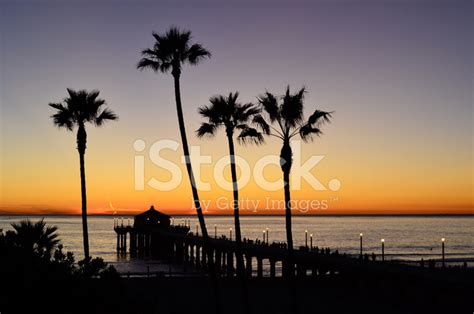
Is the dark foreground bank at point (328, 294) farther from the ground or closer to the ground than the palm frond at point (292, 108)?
closer to the ground

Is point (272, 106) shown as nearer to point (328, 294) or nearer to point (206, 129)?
point (206, 129)

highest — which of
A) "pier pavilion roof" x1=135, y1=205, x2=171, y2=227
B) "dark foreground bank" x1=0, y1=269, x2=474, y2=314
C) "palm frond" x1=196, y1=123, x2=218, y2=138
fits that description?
"palm frond" x1=196, y1=123, x2=218, y2=138

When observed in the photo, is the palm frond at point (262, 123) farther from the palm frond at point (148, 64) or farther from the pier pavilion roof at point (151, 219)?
the pier pavilion roof at point (151, 219)

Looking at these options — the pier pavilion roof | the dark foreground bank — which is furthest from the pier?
the dark foreground bank

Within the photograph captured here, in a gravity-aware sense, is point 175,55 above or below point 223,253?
above

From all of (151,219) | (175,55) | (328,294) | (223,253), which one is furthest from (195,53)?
(151,219)

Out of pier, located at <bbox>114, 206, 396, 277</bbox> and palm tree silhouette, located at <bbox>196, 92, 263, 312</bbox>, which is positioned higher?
palm tree silhouette, located at <bbox>196, 92, 263, 312</bbox>

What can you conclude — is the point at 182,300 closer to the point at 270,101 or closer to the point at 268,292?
the point at 268,292

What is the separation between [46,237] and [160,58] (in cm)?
1228

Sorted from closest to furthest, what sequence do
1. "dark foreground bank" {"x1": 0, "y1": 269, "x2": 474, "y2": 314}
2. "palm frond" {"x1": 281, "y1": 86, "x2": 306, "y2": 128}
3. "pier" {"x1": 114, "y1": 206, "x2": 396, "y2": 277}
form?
"palm frond" {"x1": 281, "y1": 86, "x2": 306, "y2": 128} → "dark foreground bank" {"x1": 0, "y1": 269, "x2": 474, "y2": 314} → "pier" {"x1": 114, "y1": 206, "x2": 396, "y2": 277}

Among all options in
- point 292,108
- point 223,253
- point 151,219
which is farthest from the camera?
point 151,219

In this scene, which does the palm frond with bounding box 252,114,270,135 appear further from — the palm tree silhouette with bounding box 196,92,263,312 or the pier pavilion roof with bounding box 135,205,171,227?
Answer: the pier pavilion roof with bounding box 135,205,171,227

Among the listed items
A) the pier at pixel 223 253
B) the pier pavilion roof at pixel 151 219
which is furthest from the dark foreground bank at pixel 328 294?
the pier pavilion roof at pixel 151 219

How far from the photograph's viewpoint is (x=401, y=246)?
130750 mm
